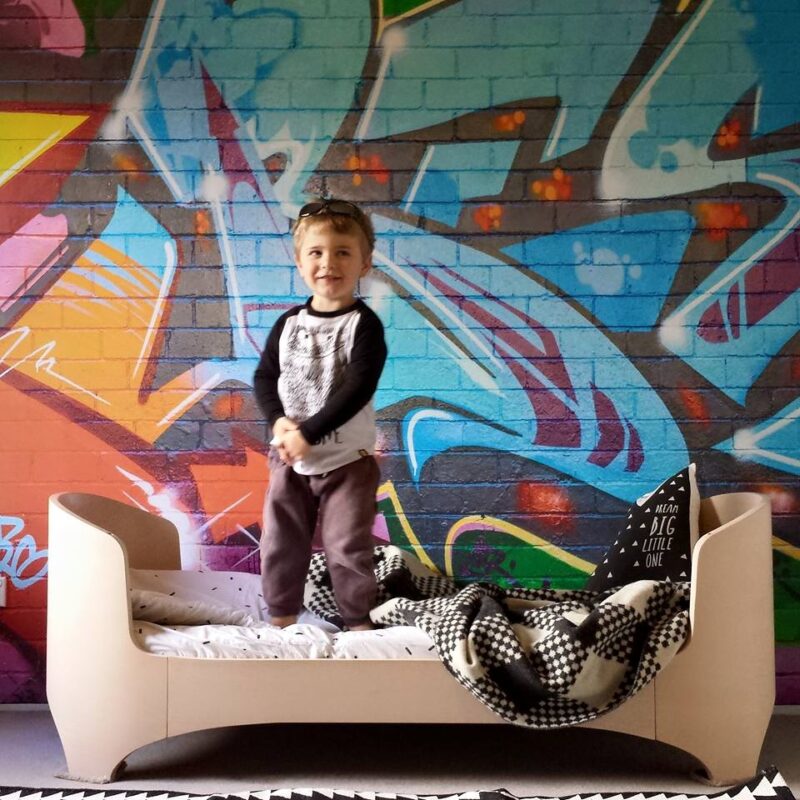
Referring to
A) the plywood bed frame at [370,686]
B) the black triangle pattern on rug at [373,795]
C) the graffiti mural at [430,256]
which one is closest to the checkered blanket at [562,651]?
the plywood bed frame at [370,686]

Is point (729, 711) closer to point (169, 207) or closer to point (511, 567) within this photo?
point (511, 567)

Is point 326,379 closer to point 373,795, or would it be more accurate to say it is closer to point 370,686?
point 370,686

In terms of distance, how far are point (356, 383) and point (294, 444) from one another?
213 millimetres

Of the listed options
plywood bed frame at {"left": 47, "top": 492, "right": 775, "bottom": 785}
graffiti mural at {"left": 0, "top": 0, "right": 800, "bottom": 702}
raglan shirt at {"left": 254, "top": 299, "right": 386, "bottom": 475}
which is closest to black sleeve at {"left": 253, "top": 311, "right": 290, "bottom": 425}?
raglan shirt at {"left": 254, "top": 299, "right": 386, "bottom": 475}

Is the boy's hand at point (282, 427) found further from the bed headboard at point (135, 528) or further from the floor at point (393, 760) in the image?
the floor at point (393, 760)

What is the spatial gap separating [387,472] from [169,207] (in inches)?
40.7

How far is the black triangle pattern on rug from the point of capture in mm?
2230

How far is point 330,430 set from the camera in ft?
8.56

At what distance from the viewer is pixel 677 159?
10.4 ft

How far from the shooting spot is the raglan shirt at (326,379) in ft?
8.59

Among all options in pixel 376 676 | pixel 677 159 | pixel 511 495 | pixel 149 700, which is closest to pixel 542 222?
pixel 677 159

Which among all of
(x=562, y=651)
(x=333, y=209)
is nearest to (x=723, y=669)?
(x=562, y=651)

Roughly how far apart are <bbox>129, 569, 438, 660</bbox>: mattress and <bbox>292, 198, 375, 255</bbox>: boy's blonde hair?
36.8 inches

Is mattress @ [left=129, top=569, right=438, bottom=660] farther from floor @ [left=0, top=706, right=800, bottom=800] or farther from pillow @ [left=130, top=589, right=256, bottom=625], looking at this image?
floor @ [left=0, top=706, right=800, bottom=800]
